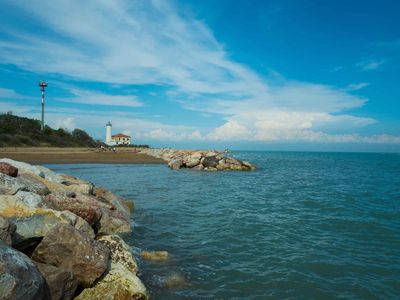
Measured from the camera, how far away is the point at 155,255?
1053 centimetres

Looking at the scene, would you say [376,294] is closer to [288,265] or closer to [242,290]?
[288,265]

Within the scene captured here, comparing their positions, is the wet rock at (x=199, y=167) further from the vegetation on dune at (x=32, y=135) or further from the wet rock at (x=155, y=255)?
the vegetation on dune at (x=32, y=135)

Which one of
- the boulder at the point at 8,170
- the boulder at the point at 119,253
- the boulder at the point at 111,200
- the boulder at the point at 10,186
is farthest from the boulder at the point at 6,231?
the boulder at the point at 111,200

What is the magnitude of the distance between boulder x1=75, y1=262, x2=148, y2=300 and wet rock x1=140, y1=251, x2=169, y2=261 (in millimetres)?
2572

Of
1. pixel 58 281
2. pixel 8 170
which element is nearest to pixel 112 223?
pixel 8 170

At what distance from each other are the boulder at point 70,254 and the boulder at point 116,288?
21cm

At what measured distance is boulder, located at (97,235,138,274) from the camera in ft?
28.9

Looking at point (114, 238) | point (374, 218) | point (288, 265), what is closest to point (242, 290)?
point (288, 265)

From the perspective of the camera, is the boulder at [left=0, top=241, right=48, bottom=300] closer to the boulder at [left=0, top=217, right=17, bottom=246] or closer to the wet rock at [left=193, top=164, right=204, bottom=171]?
the boulder at [left=0, top=217, right=17, bottom=246]

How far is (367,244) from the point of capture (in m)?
12.3

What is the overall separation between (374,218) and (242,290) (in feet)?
36.0

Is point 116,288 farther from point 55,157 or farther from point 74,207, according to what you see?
point 55,157

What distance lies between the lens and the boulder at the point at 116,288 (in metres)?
6.93

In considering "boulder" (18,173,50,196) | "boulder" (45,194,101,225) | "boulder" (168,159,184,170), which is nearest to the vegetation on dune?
"boulder" (168,159,184,170)
